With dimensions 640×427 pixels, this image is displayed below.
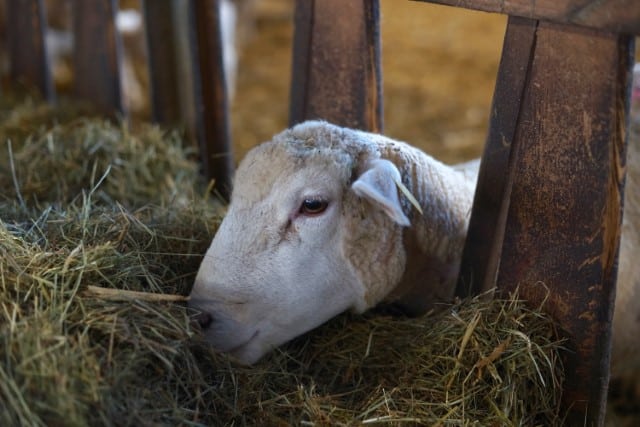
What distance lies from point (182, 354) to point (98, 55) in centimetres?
357

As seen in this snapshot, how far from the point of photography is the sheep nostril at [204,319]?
2.64 meters

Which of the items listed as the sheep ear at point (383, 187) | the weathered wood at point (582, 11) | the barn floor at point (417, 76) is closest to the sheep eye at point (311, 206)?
the sheep ear at point (383, 187)

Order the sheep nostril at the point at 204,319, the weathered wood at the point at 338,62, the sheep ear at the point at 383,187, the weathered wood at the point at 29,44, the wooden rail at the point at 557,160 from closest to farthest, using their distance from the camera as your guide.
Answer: the wooden rail at the point at 557,160 → the sheep ear at the point at 383,187 → the sheep nostril at the point at 204,319 → the weathered wood at the point at 338,62 → the weathered wood at the point at 29,44

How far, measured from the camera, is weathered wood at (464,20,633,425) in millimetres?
2332

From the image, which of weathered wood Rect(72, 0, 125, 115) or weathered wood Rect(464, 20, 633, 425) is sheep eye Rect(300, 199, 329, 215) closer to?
weathered wood Rect(464, 20, 633, 425)

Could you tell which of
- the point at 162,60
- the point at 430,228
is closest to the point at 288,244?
the point at 430,228

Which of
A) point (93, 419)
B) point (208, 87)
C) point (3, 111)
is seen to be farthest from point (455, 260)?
point (3, 111)

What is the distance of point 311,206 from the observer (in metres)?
2.68

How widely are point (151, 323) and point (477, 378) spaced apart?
3.71 feet

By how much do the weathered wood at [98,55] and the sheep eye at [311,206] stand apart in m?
3.07

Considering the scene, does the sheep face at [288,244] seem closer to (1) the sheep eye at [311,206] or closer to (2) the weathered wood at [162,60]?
(1) the sheep eye at [311,206]

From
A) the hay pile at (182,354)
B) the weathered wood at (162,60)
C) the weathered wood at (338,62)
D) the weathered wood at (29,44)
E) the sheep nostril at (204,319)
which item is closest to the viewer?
the hay pile at (182,354)

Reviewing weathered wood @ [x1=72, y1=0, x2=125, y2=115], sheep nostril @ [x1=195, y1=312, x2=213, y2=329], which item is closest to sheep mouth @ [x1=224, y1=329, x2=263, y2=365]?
sheep nostril @ [x1=195, y1=312, x2=213, y2=329]

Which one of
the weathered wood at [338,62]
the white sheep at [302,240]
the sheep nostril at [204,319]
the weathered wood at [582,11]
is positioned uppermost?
the weathered wood at [582,11]
